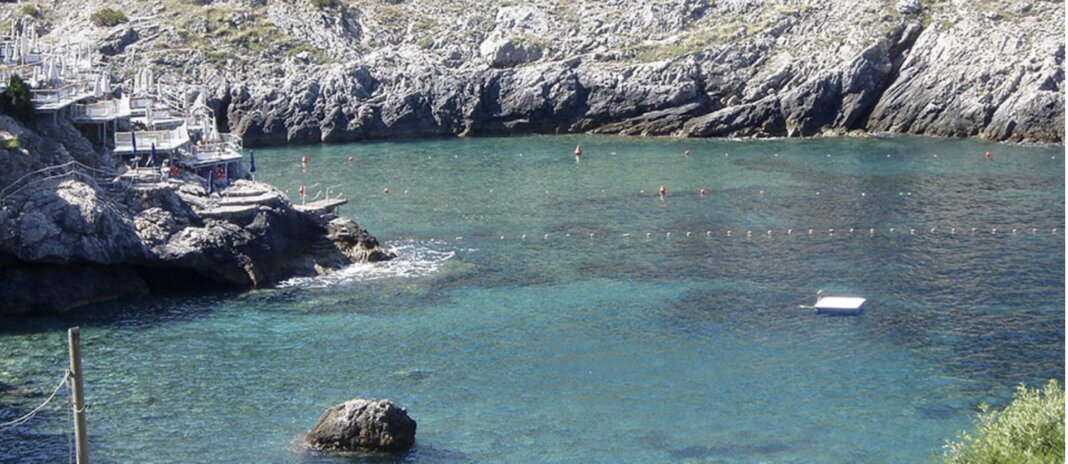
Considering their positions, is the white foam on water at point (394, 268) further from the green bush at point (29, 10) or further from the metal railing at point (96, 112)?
the green bush at point (29, 10)

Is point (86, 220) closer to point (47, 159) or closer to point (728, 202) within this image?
point (47, 159)

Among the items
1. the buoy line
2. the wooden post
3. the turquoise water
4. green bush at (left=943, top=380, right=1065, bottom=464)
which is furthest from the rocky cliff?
the wooden post

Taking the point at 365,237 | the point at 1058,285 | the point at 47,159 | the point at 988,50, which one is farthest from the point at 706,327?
the point at 988,50

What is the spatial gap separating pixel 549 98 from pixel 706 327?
8702cm

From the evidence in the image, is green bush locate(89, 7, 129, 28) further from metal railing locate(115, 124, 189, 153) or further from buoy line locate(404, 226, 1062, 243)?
buoy line locate(404, 226, 1062, 243)

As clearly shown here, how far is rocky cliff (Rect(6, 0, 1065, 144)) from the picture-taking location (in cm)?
14300

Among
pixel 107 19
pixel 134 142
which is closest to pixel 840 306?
pixel 134 142

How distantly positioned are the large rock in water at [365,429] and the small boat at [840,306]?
25.2 meters

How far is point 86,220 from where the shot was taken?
73000mm

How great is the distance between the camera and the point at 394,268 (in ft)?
270

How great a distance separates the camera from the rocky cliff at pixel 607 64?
143m

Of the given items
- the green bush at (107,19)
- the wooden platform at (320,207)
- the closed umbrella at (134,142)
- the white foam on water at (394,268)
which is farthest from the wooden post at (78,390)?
the green bush at (107,19)

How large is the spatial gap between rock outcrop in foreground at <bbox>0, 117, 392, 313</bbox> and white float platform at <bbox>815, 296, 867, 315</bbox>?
2649cm

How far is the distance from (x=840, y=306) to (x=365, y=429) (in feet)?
89.2
